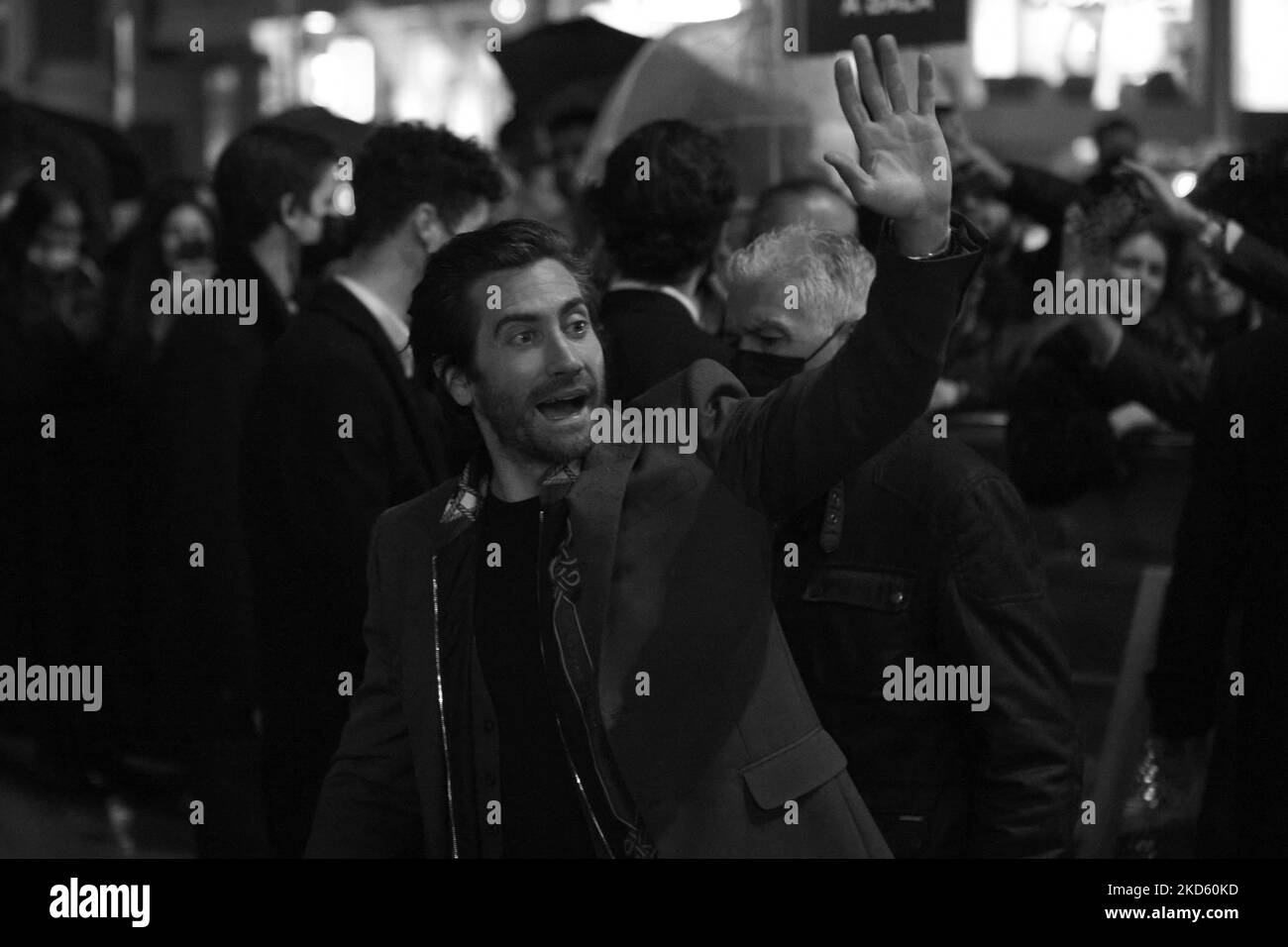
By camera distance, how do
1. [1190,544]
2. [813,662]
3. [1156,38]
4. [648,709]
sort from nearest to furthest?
[648,709] < [813,662] < [1190,544] < [1156,38]

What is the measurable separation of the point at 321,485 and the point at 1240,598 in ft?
6.55

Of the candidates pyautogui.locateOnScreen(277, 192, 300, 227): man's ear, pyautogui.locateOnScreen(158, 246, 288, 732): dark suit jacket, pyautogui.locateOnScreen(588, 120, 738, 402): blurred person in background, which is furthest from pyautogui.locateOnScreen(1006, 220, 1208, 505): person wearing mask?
pyautogui.locateOnScreen(158, 246, 288, 732): dark suit jacket

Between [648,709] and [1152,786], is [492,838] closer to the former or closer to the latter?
[648,709]

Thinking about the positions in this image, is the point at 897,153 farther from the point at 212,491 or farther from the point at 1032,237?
the point at 1032,237

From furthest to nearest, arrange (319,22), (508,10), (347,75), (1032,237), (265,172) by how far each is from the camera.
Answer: (319,22)
(508,10)
(347,75)
(1032,237)
(265,172)

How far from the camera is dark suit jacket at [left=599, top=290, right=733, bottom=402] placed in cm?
418

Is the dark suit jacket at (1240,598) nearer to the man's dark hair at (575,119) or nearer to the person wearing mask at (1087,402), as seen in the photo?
the person wearing mask at (1087,402)

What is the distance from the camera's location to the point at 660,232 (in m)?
4.41

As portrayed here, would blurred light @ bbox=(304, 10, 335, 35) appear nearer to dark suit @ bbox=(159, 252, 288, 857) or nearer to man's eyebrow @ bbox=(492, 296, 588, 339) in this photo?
dark suit @ bbox=(159, 252, 288, 857)

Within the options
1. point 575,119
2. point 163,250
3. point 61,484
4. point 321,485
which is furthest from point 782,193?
point 61,484

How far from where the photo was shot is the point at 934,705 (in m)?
3.23

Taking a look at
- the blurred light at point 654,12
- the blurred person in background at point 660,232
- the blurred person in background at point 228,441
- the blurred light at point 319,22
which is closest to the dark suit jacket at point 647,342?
the blurred person in background at point 660,232

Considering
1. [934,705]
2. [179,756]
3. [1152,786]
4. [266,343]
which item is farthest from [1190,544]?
[179,756]
